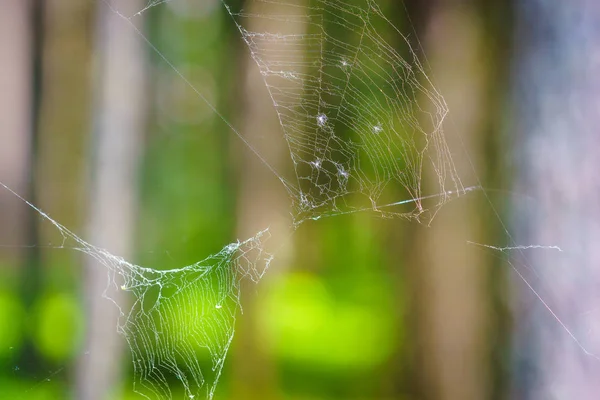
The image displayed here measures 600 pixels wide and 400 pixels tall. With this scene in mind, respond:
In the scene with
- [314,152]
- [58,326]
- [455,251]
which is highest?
[314,152]

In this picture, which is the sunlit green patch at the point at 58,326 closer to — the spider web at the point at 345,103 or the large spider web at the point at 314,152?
the large spider web at the point at 314,152

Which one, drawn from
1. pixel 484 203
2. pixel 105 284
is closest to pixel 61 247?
pixel 105 284

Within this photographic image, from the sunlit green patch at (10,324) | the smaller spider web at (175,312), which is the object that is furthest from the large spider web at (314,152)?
the sunlit green patch at (10,324)

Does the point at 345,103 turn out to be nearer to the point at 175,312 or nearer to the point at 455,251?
the point at 455,251

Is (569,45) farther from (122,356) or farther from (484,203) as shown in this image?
(122,356)

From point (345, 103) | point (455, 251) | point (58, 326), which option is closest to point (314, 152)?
point (345, 103)

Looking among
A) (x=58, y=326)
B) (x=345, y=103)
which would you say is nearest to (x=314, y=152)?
(x=345, y=103)

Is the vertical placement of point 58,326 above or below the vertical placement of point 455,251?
below
